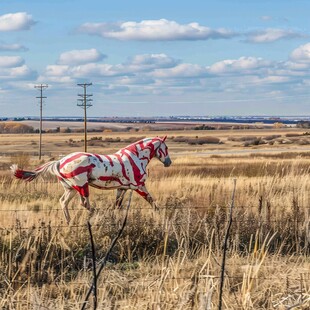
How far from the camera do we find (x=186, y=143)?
83.2 meters

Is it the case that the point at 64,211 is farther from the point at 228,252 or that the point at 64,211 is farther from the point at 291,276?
the point at 291,276

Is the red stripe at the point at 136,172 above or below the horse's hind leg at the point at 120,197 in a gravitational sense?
above

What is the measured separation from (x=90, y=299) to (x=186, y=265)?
143 cm

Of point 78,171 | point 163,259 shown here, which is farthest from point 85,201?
point 163,259

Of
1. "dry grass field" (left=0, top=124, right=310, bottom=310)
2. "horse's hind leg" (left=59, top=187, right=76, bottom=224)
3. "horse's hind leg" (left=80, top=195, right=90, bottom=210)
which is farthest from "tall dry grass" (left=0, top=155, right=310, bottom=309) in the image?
"horse's hind leg" (left=80, top=195, right=90, bottom=210)

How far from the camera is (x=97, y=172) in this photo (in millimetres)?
11656

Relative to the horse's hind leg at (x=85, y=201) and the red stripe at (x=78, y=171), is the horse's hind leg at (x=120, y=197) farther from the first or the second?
the red stripe at (x=78, y=171)

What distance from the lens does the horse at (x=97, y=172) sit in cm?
1159

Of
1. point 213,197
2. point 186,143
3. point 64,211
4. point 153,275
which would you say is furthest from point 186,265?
point 186,143

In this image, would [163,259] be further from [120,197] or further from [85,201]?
[85,201]

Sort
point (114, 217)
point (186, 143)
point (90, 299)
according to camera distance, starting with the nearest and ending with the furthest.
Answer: point (90, 299) → point (114, 217) → point (186, 143)

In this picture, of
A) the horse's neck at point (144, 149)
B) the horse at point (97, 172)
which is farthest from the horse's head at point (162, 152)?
the horse at point (97, 172)

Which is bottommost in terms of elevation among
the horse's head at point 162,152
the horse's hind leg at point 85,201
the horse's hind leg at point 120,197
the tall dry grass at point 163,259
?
the tall dry grass at point 163,259

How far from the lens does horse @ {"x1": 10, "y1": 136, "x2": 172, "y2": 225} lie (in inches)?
456
